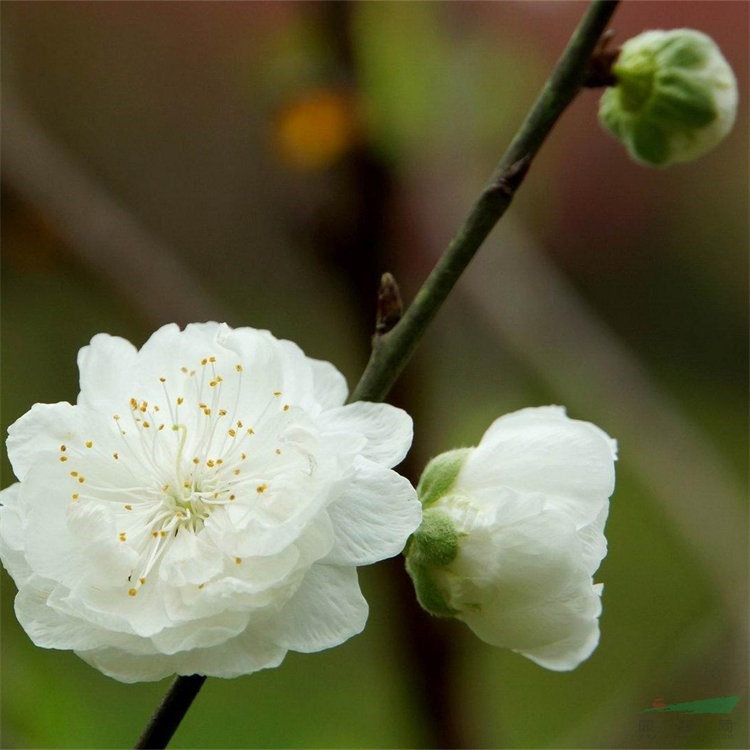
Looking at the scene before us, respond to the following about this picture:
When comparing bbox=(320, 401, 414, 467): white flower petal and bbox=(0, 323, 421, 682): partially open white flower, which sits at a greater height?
bbox=(320, 401, 414, 467): white flower petal

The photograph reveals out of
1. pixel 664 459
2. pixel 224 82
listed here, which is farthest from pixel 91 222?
pixel 224 82

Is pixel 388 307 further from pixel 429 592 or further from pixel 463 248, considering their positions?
pixel 429 592

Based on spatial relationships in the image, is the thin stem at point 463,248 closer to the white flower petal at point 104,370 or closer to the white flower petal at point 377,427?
the white flower petal at point 377,427

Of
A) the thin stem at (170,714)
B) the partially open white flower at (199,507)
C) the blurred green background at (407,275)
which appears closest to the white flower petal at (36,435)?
the partially open white flower at (199,507)

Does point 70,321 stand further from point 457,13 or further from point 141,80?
point 457,13

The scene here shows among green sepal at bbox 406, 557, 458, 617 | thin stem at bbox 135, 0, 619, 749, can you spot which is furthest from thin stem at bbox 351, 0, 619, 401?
green sepal at bbox 406, 557, 458, 617

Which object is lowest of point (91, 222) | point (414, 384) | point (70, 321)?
point (70, 321)

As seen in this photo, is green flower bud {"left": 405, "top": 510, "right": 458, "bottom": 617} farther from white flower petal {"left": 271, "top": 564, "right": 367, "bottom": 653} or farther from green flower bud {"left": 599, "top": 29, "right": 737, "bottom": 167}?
green flower bud {"left": 599, "top": 29, "right": 737, "bottom": 167}
